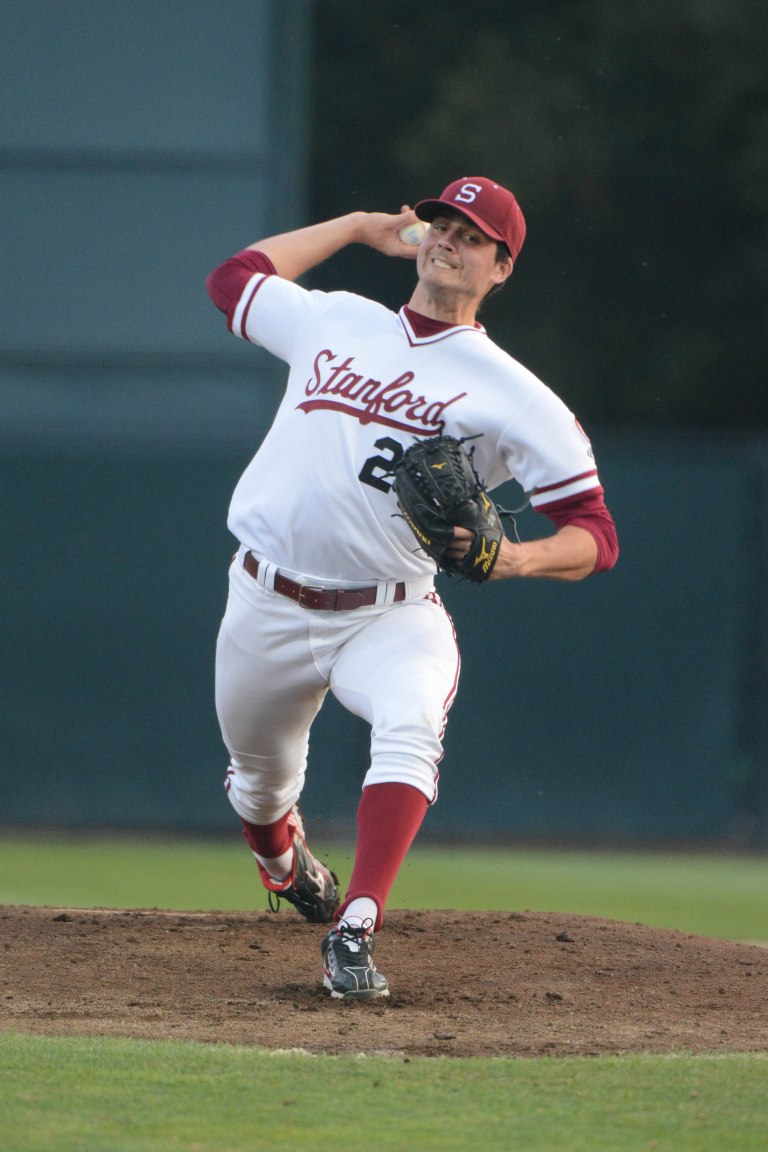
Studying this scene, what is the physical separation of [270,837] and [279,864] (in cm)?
12

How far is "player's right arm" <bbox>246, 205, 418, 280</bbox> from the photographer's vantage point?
13.8 feet

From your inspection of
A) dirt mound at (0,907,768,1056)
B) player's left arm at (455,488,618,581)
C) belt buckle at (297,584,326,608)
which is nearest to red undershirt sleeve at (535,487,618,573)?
player's left arm at (455,488,618,581)

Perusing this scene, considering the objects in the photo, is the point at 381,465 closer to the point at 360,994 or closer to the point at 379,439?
the point at 379,439

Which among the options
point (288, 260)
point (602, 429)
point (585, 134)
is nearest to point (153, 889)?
point (288, 260)

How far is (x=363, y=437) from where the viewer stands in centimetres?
375

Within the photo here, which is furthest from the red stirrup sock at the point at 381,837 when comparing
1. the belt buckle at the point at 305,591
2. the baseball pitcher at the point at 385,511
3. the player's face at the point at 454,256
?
the player's face at the point at 454,256

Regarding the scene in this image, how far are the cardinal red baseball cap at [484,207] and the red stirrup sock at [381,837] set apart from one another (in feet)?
4.09

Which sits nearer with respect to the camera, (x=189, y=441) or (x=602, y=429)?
(x=189, y=441)

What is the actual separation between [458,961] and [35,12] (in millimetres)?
6224

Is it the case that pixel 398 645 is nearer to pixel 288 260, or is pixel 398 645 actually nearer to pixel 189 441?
pixel 288 260

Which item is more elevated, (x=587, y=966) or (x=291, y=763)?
(x=291, y=763)

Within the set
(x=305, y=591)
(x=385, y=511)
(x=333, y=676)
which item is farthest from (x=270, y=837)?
(x=385, y=511)

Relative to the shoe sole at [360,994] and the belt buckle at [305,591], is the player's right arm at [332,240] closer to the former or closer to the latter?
the belt buckle at [305,591]

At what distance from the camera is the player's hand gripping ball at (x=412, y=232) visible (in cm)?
418
